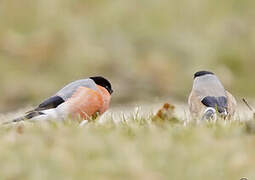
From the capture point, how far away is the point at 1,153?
548cm

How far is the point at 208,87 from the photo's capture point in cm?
815

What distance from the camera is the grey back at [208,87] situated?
26.3 feet

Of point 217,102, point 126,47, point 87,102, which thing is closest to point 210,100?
point 217,102

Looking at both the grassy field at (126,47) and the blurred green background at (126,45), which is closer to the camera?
the grassy field at (126,47)

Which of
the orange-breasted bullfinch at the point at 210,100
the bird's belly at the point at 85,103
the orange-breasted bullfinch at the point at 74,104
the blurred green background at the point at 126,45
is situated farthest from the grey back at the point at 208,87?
the blurred green background at the point at 126,45

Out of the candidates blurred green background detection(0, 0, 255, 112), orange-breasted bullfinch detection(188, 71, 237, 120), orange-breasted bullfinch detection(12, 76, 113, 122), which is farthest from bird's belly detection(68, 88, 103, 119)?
blurred green background detection(0, 0, 255, 112)

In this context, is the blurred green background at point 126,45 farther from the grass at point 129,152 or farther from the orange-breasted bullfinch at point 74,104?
the grass at point 129,152

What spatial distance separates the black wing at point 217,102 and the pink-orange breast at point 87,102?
1.06m

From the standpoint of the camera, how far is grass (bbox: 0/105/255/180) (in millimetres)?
5137

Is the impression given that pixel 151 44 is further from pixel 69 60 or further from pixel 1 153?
pixel 1 153

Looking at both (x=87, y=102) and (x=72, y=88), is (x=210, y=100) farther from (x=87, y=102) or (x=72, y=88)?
(x=72, y=88)

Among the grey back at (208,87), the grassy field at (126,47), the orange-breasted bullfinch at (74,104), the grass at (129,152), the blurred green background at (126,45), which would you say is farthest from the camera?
the blurred green background at (126,45)

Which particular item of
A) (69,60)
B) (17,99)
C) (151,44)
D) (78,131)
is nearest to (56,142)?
(78,131)

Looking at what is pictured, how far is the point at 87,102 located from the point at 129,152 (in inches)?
88.3
